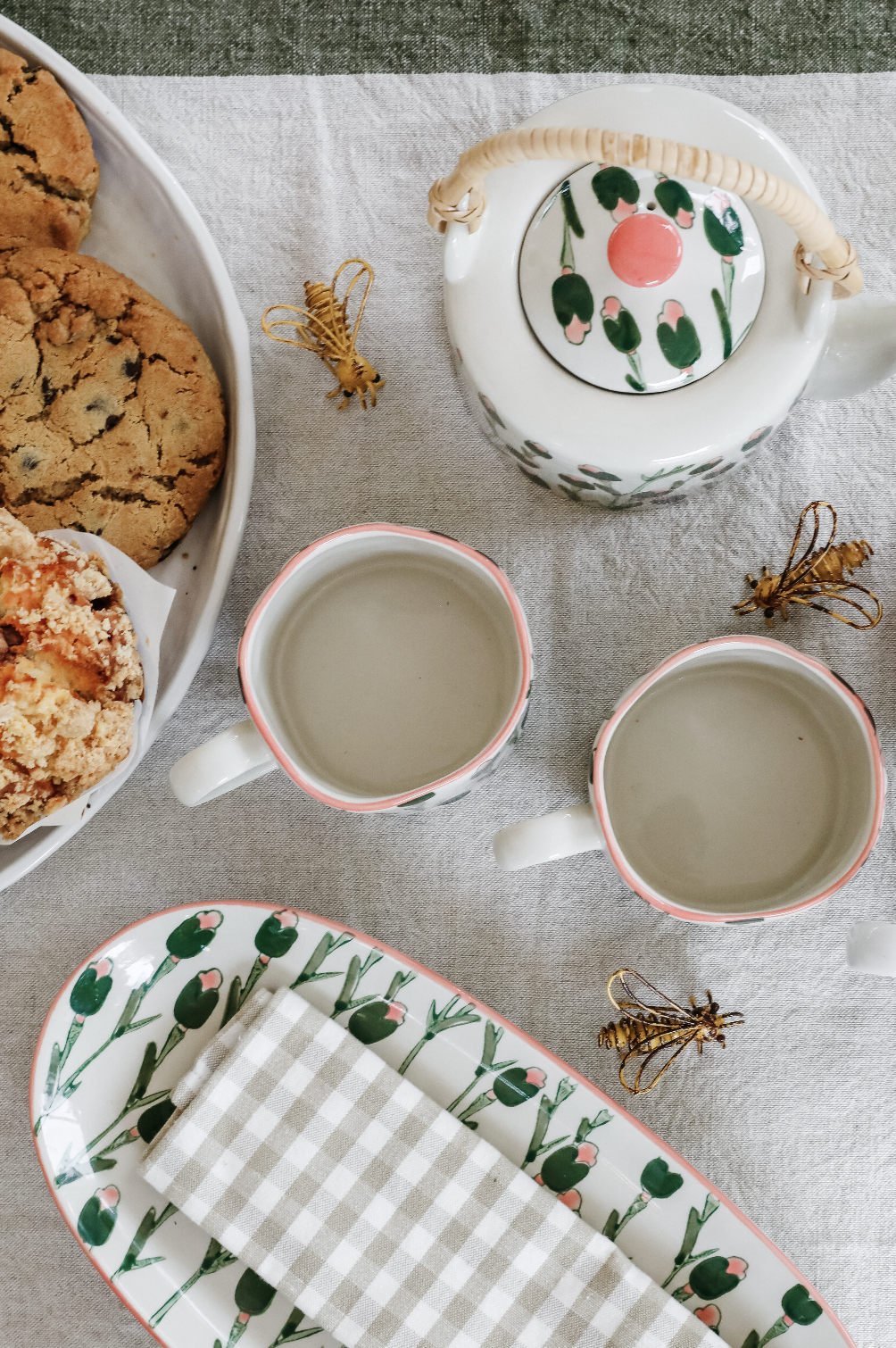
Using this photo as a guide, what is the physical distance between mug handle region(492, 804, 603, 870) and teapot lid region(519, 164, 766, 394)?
9.8 inches

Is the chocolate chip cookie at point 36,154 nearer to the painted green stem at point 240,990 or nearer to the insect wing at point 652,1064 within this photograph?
the painted green stem at point 240,990

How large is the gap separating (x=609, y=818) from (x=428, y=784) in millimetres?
114

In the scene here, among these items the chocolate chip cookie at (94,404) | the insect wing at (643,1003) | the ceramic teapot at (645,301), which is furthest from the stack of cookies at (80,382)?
the insect wing at (643,1003)

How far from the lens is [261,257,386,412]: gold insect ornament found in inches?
25.9

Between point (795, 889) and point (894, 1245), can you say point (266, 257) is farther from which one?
point (894, 1245)

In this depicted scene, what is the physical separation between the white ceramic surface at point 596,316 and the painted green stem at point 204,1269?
0.58m

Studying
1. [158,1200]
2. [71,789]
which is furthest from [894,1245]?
[71,789]

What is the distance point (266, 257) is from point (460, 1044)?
593 millimetres

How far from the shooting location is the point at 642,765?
63 centimetres

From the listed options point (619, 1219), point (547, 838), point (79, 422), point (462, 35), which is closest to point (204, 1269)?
point (619, 1219)

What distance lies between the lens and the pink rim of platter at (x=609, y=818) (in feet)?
1.83

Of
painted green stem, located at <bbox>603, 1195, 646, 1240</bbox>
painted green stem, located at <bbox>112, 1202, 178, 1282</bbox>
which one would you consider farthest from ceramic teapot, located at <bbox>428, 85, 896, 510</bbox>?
painted green stem, located at <bbox>112, 1202, 178, 1282</bbox>

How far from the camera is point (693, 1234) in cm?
61

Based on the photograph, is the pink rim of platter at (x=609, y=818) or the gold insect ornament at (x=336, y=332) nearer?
the pink rim of platter at (x=609, y=818)
